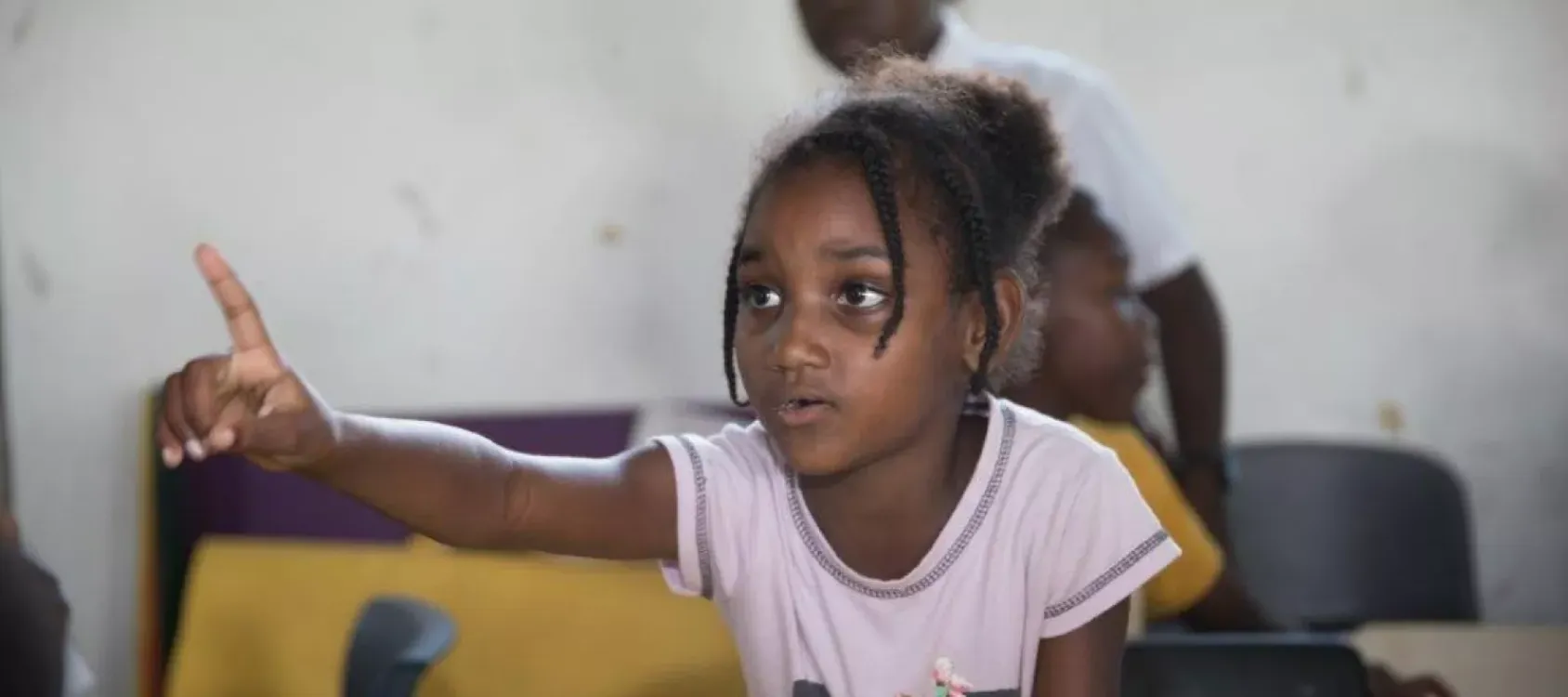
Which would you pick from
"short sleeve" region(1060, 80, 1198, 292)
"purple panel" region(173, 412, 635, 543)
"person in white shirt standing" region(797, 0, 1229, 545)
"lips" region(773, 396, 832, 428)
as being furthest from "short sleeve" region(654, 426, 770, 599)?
"purple panel" region(173, 412, 635, 543)

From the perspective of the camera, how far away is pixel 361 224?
2.09 metres

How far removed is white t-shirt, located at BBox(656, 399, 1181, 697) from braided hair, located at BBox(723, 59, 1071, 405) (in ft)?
0.26

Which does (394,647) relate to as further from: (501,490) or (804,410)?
(804,410)

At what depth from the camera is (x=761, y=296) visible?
108 cm

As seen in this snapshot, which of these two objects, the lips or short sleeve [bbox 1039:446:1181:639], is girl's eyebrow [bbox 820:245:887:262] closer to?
the lips

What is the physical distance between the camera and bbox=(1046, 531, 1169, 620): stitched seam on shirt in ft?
3.65

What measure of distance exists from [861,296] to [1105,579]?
27cm

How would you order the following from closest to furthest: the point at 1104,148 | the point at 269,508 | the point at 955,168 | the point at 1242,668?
the point at 955,168 → the point at 1242,668 → the point at 1104,148 → the point at 269,508

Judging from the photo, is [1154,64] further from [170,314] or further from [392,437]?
[392,437]

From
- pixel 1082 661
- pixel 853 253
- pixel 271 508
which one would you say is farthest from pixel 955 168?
pixel 271 508

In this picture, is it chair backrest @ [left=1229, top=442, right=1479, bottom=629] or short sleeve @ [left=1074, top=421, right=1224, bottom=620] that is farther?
chair backrest @ [left=1229, top=442, right=1479, bottom=629]

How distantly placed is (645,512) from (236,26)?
1234mm

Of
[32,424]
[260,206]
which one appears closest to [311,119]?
[260,206]

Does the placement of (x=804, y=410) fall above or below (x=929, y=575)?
above
